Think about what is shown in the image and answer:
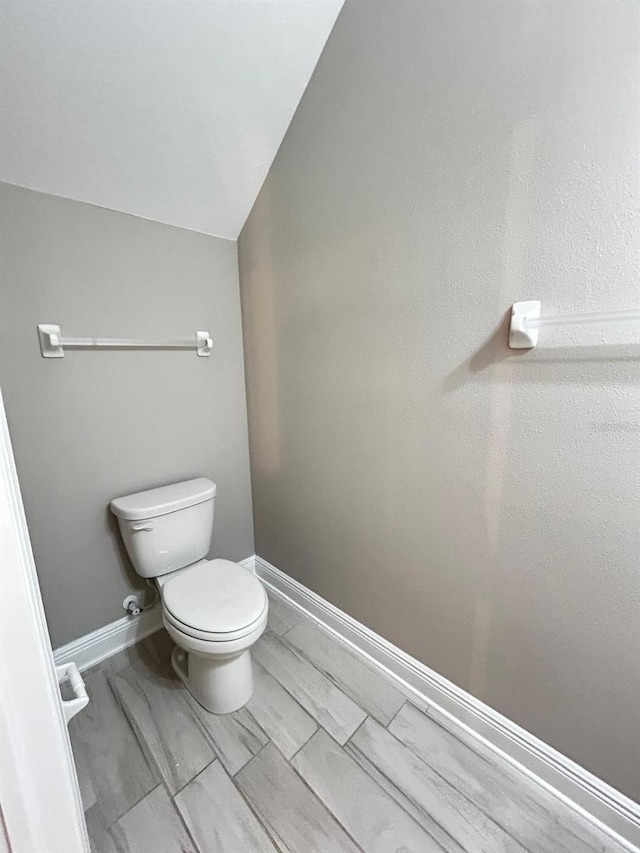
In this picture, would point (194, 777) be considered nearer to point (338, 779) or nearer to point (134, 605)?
point (338, 779)

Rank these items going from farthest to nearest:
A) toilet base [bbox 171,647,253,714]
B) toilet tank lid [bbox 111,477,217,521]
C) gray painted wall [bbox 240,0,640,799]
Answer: toilet tank lid [bbox 111,477,217,521] → toilet base [bbox 171,647,253,714] → gray painted wall [bbox 240,0,640,799]

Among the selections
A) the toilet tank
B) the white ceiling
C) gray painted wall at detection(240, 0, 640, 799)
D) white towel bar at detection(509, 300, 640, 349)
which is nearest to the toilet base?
the toilet tank

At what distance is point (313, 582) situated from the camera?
5.69ft

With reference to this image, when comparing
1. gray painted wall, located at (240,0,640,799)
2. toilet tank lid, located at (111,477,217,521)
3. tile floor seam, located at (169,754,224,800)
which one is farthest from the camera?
toilet tank lid, located at (111,477,217,521)

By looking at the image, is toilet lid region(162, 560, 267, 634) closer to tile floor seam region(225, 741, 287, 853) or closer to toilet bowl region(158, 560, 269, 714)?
toilet bowl region(158, 560, 269, 714)

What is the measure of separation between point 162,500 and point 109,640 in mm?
697

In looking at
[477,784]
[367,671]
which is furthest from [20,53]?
[477,784]

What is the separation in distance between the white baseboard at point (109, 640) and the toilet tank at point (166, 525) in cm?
32

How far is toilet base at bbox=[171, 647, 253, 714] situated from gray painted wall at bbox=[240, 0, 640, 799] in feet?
1.71

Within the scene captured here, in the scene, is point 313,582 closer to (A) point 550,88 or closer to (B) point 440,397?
(B) point 440,397

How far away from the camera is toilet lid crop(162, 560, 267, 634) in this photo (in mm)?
1209

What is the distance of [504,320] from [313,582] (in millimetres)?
1386

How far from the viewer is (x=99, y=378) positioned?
141cm

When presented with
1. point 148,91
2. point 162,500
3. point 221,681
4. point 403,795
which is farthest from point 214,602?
point 148,91
